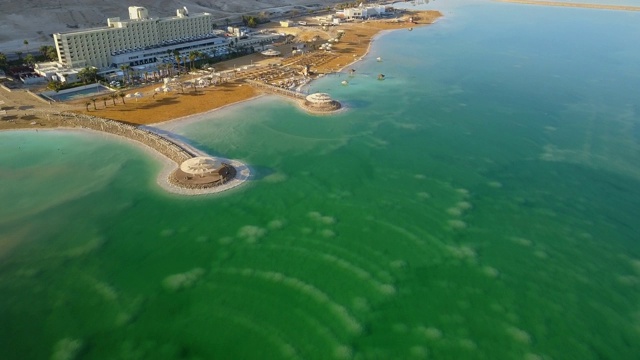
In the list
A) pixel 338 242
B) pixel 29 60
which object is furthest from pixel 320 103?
pixel 29 60

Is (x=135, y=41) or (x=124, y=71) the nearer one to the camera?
(x=124, y=71)

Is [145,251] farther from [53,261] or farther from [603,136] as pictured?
[603,136]

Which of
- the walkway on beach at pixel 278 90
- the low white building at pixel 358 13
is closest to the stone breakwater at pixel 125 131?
the walkway on beach at pixel 278 90

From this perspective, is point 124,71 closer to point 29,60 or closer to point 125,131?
point 29,60

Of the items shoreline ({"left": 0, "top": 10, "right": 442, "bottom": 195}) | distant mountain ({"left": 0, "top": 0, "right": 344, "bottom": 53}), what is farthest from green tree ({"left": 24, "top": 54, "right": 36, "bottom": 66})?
shoreline ({"left": 0, "top": 10, "right": 442, "bottom": 195})

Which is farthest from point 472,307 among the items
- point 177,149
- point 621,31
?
point 621,31
